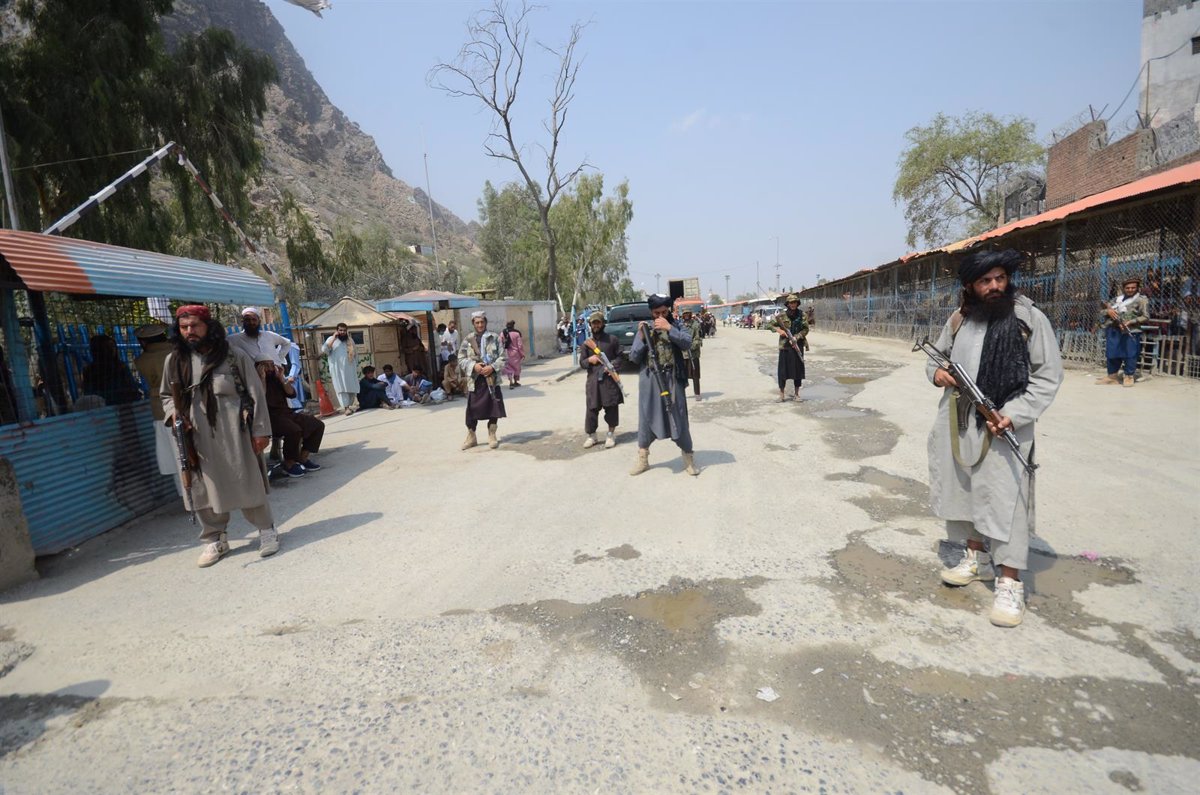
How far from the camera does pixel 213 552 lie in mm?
4215

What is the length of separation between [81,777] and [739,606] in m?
2.80

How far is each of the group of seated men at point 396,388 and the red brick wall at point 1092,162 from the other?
62.5 ft

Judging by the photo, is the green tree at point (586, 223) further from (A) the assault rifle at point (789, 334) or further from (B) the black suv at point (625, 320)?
(A) the assault rifle at point (789, 334)

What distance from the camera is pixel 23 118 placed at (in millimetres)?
11539

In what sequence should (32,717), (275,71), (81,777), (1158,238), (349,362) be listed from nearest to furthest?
(81,777) < (32,717) < (1158,238) < (349,362) < (275,71)

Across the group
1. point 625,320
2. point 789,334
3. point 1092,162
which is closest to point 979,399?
point 789,334

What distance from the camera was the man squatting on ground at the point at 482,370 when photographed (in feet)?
23.1

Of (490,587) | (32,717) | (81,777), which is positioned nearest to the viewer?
(81,777)

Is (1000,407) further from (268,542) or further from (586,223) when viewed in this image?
(586,223)

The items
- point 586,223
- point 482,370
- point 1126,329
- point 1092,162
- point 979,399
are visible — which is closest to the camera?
point 979,399

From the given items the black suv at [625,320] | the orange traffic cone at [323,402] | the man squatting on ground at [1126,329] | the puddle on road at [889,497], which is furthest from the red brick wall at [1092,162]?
the orange traffic cone at [323,402]

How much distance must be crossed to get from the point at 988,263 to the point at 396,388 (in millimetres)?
11243

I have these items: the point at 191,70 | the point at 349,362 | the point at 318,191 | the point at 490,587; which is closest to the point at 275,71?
the point at 191,70

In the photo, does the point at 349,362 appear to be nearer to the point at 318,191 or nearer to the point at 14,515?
the point at 14,515
